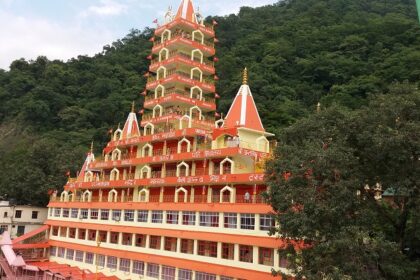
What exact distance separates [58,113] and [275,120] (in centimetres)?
4400

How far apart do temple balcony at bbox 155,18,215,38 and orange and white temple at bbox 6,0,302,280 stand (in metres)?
0.10

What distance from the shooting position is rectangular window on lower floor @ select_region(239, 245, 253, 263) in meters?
26.9

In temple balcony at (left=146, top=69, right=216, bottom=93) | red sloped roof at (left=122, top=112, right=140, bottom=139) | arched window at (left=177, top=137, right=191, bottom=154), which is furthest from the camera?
red sloped roof at (left=122, top=112, right=140, bottom=139)

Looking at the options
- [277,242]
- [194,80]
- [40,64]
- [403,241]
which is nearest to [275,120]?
[194,80]

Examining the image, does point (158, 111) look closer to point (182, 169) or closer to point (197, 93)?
point (197, 93)

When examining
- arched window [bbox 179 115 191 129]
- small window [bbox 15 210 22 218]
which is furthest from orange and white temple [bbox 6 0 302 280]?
small window [bbox 15 210 22 218]

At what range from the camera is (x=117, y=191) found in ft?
132

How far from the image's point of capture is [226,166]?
31141 millimetres

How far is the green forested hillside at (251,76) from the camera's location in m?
60.4

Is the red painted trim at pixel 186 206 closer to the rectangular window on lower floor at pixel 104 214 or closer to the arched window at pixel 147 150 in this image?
the rectangular window on lower floor at pixel 104 214

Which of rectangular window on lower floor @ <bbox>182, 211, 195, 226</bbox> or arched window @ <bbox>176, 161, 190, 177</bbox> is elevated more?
arched window @ <bbox>176, 161, 190, 177</bbox>

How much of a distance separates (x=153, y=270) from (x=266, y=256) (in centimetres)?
1093

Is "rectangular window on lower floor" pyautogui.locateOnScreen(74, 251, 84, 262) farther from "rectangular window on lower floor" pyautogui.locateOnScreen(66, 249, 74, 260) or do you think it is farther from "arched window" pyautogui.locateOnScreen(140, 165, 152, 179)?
"arched window" pyautogui.locateOnScreen(140, 165, 152, 179)

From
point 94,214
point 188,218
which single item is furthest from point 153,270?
point 94,214
